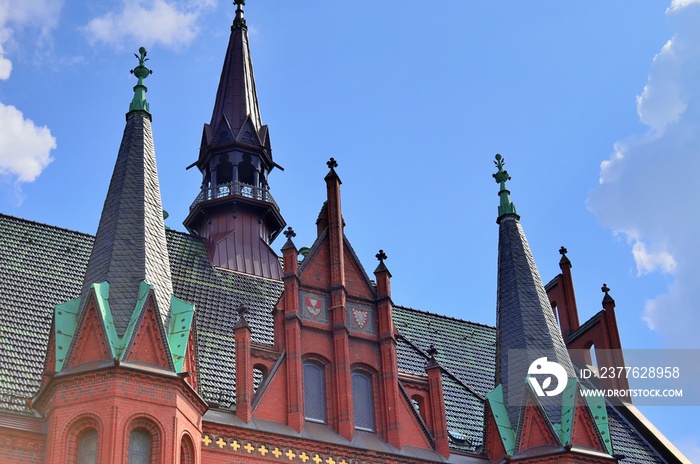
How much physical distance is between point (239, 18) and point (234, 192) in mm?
8953

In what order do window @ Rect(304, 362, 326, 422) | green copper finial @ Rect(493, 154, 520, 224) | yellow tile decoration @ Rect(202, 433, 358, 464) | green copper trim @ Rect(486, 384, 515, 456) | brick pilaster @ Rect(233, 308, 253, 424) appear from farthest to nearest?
green copper finial @ Rect(493, 154, 520, 224) → green copper trim @ Rect(486, 384, 515, 456) → window @ Rect(304, 362, 326, 422) → brick pilaster @ Rect(233, 308, 253, 424) → yellow tile decoration @ Rect(202, 433, 358, 464)

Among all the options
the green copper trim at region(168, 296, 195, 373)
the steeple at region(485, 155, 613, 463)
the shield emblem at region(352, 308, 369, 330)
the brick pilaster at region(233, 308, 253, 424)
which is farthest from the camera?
the shield emblem at region(352, 308, 369, 330)

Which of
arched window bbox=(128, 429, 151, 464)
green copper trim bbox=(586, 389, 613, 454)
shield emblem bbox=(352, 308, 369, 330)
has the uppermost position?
shield emblem bbox=(352, 308, 369, 330)

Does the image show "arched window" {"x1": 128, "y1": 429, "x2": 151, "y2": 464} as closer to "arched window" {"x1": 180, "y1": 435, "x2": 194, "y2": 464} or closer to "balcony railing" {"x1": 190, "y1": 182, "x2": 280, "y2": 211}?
"arched window" {"x1": 180, "y1": 435, "x2": 194, "y2": 464}

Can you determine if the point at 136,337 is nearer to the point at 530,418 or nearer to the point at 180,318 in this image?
the point at 180,318

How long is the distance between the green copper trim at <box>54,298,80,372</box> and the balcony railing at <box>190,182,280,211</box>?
11.6 meters

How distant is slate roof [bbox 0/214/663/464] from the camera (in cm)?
2614

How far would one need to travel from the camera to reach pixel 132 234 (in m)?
25.9

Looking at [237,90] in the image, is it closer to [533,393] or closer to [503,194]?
[503,194]

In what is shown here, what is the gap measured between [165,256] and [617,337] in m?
16.0

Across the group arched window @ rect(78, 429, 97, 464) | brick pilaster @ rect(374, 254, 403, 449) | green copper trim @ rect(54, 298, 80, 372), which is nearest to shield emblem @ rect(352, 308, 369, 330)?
brick pilaster @ rect(374, 254, 403, 449)

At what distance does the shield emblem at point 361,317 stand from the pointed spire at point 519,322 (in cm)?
387

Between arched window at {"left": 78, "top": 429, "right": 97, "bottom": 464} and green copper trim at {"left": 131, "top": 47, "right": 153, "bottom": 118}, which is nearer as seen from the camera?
arched window at {"left": 78, "top": 429, "right": 97, "bottom": 464}

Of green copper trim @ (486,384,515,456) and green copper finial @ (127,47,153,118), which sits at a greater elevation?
green copper finial @ (127,47,153,118)
